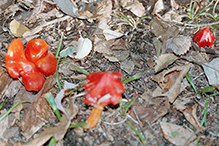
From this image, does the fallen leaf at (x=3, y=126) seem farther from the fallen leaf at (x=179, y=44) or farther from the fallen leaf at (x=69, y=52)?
the fallen leaf at (x=179, y=44)

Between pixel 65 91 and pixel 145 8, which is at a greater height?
pixel 145 8

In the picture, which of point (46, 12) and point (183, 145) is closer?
point (183, 145)

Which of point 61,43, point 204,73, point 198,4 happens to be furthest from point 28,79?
point 198,4

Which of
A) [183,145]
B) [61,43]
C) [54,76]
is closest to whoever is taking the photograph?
[183,145]

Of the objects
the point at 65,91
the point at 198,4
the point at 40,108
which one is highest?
the point at 198,4

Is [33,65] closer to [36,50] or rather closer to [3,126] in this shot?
[36,50]

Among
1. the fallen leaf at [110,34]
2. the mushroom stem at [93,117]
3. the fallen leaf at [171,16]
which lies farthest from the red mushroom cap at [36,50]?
the fallen leaf at [171,16]

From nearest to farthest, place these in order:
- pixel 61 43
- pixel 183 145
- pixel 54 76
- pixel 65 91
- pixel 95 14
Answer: pixel 183 145, pixel 65 91, pixel 54 76, pixel 61 43, pixel 95 14

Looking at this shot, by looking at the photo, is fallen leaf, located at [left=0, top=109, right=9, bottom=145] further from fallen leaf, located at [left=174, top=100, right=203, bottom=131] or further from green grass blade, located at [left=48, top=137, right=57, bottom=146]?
fallen leaf, located at [left=174, top=100, right=203, bottom=131]

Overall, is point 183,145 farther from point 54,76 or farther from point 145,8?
point 145,8

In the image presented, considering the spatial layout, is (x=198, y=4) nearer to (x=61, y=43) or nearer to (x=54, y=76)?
(x=61, y=43)
